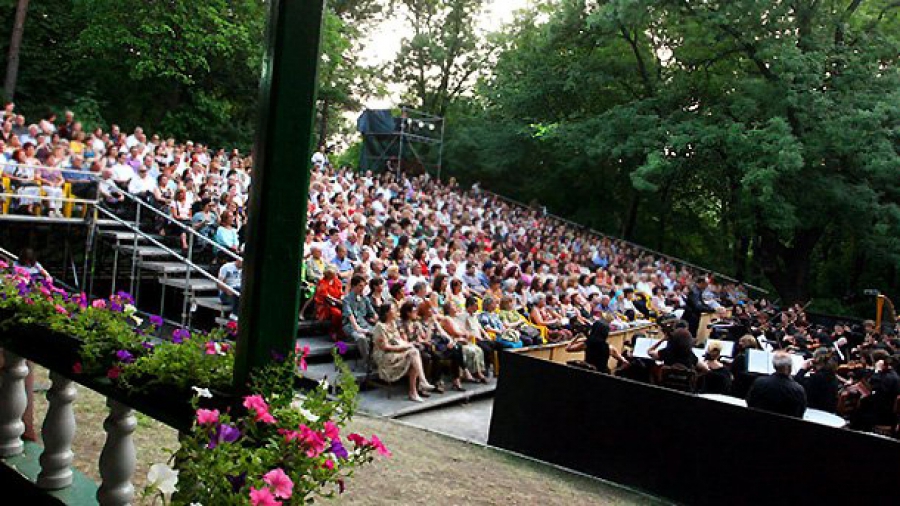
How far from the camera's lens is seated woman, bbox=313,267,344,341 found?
10711 mm

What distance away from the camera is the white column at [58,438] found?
281cm

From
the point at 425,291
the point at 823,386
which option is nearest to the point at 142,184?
the point at 425,291

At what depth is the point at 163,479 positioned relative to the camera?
189cm

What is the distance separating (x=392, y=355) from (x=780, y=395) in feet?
15.1

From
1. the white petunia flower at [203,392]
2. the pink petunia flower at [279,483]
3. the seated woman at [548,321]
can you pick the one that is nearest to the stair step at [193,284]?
the seated woman at [548,321]

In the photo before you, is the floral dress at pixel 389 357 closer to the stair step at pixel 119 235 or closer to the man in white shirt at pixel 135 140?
the stair step at pixel 119 235

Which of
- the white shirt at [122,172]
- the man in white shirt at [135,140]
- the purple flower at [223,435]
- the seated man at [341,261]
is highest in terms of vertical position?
the man in white shirt at [135,140]

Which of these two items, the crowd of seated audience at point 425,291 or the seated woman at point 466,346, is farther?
the seated woman at point 466,346

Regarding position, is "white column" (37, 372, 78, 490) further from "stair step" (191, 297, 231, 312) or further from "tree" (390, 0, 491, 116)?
"tree" (390, 0, 491, 116)

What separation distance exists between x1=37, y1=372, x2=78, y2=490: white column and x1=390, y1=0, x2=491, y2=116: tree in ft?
120

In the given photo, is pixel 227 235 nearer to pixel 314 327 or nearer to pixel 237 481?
pixel 314 327

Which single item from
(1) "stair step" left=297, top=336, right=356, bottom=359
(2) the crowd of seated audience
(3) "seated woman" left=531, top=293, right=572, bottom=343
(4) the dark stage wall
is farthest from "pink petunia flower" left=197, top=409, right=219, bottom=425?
(3) "seated woman" left=531, top=293, right=572, bottom=343

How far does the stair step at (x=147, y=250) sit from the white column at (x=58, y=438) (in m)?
9.15

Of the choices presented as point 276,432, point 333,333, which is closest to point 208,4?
point 333,333
